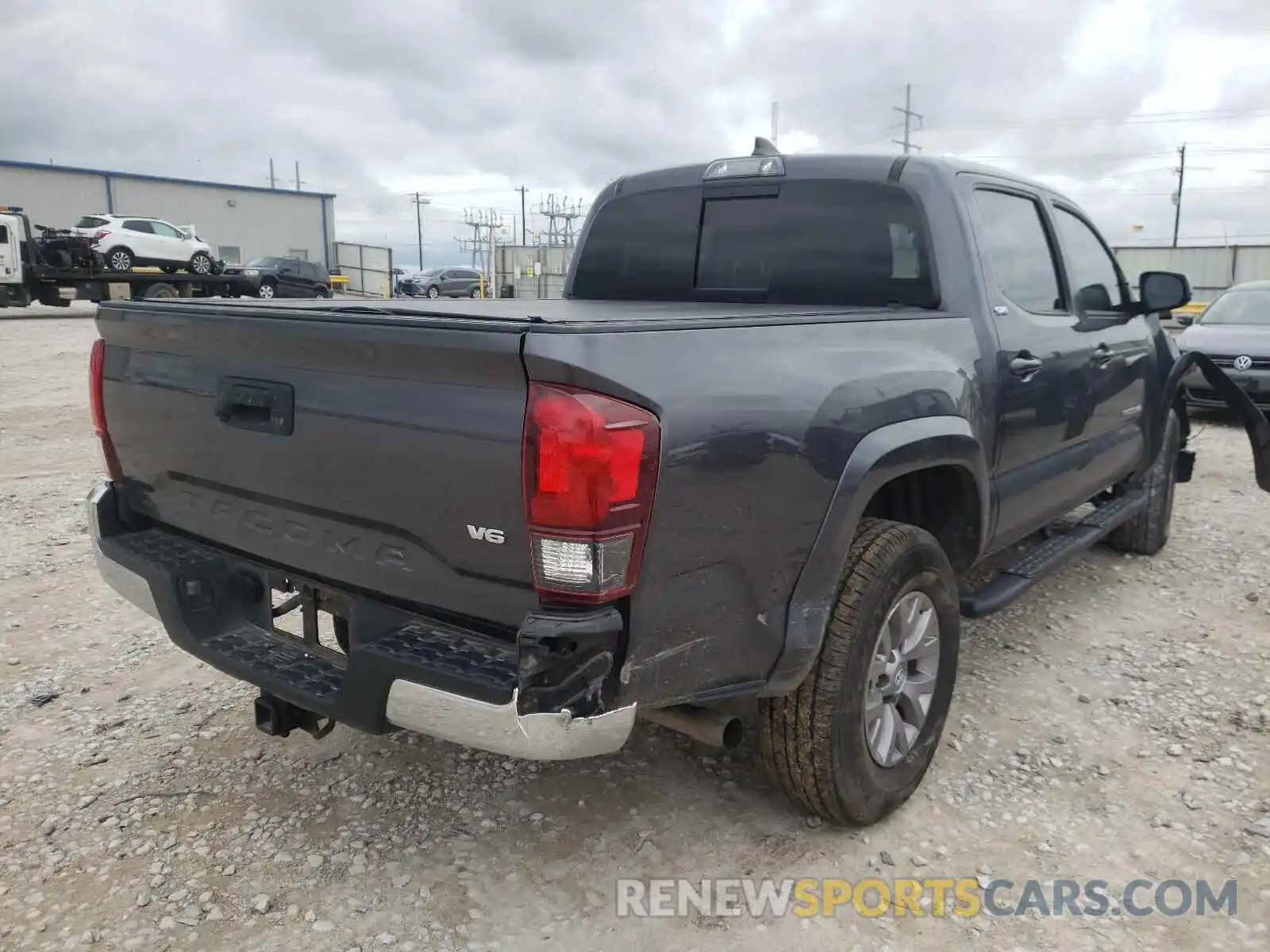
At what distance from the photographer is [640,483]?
1.94 m

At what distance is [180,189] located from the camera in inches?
1700

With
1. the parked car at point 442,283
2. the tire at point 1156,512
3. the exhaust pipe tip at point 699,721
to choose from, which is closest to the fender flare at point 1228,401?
the tire at point 1156,512

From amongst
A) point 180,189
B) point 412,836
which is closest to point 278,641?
point 412,836

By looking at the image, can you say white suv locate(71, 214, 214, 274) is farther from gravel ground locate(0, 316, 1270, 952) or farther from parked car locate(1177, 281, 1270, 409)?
parked car locate(1177, 281, 1270, 409)

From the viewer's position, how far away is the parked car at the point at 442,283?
134 ft

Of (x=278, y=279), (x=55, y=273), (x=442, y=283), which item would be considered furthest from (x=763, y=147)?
(x=442, y=283)

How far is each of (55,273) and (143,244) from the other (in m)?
3.10

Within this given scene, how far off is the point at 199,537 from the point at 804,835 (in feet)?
6.59

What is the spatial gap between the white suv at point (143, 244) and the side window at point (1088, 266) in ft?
87.3

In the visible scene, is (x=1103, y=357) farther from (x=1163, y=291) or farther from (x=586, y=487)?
(x=586, y=487)

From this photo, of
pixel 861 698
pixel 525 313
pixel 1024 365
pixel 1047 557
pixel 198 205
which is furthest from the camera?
pixel 198 205

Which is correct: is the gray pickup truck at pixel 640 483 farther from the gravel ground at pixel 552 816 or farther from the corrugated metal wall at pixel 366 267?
the corrugated metal wall at pixel 366 267

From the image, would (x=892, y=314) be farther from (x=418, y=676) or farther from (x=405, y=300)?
(x=418, y=676)

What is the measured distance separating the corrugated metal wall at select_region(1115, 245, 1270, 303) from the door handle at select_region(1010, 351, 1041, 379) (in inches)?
1239
